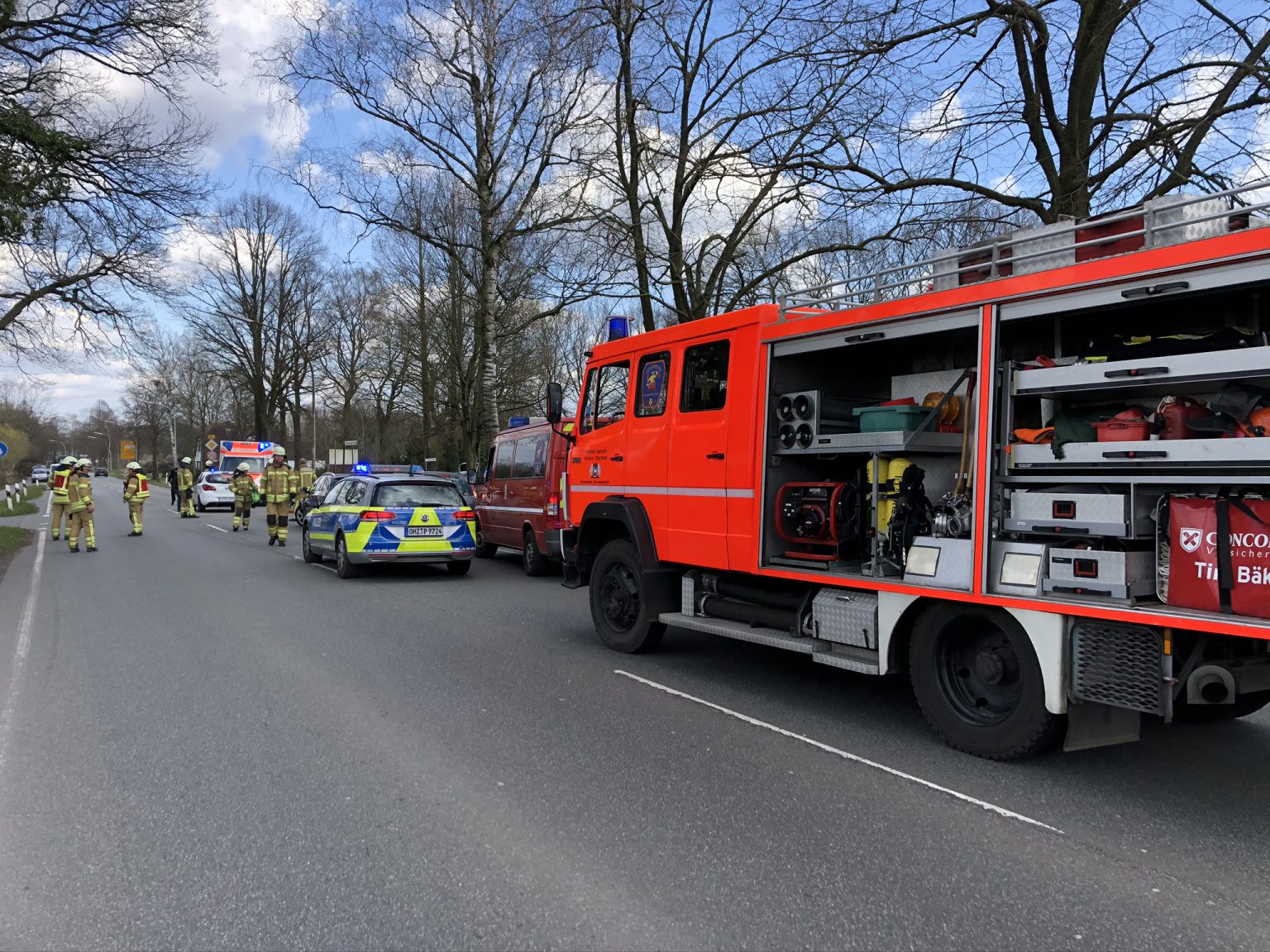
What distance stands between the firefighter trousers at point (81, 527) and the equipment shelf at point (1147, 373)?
59.5ft

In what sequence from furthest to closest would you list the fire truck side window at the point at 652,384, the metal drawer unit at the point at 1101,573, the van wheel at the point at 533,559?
the van wheel at the point at 533,559, the fire truck side window at the point at 652,384, the metal drawer unit at the point at 1101,573

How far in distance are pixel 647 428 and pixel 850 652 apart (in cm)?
273

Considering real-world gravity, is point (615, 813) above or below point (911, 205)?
below

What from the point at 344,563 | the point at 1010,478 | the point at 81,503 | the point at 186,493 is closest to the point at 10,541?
the point at 81,503

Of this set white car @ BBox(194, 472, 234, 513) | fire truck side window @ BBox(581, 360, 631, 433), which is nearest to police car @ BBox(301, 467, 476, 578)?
fire truck side window @ BBox(581, 360, 631, 433)

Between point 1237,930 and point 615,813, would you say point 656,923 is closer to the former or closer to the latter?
point 615,813

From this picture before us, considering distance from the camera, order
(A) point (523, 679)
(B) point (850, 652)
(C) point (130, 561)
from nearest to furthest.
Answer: (B) point (850, 652)
(A) point (523, 679)
(C) point (130, 561)

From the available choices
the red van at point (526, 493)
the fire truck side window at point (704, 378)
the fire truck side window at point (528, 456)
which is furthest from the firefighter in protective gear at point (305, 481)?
the fire truck side window at point (704, 378)

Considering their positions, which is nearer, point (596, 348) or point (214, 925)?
point (214, 925)

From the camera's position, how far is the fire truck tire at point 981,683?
4668mm

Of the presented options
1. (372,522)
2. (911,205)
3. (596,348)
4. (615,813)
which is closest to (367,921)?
(615,813)

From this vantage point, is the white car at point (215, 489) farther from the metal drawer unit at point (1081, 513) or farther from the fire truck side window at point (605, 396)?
the metal drawer unit at point (1081, 513)

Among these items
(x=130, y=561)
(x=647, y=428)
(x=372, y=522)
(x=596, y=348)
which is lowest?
(x=130, y=561)

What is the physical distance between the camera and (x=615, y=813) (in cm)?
416
